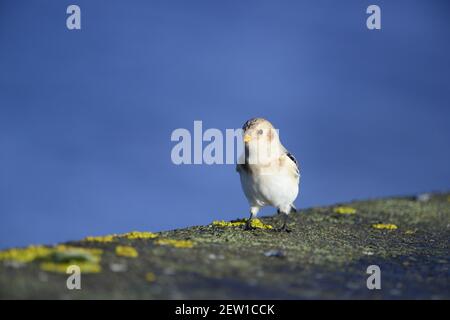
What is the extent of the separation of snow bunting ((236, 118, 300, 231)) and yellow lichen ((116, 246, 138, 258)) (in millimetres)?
3199

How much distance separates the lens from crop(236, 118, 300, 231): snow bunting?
1067 centimetres

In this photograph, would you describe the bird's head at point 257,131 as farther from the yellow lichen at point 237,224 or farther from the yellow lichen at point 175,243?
the yellow lichen at point 175,243

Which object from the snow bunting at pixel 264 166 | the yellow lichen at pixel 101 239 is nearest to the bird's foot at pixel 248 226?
the snow bunting at pixel 264 166

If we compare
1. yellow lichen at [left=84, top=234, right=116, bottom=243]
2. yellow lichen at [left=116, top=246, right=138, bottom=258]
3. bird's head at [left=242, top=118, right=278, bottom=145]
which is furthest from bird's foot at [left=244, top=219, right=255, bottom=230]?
yellow lichen at [left=116, top=246, right=138, bottom=258]

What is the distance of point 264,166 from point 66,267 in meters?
4.60

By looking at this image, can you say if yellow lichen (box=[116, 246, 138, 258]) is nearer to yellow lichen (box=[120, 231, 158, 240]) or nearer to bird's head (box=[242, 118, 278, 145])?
yellow lichen (box=[120, 231, 158, 240])

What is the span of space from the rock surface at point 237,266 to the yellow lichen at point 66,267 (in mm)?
12

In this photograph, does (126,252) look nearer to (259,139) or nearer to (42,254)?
(42,254)

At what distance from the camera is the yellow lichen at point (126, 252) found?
8055 millimetres

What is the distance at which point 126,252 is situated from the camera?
812 centimetres

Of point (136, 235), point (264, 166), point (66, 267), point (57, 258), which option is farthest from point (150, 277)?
point (264, 166)

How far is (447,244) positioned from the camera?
1210 centimetres
